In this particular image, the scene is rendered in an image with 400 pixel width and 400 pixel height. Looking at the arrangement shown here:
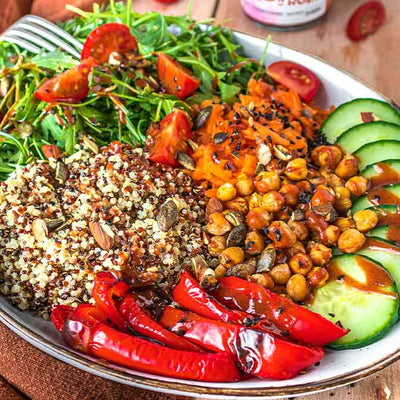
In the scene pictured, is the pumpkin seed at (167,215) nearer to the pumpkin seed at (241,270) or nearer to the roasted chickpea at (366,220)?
the pumpkin seed at (241,270)

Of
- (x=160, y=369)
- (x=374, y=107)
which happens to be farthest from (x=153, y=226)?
(x=374, y=107)

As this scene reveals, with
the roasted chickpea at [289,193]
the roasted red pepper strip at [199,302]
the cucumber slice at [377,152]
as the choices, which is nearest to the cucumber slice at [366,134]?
the cucumber slice at [377,152]

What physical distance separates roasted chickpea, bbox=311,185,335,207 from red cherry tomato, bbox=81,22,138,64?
1.33 meters

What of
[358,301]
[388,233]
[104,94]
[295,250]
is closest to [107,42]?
[104,94]

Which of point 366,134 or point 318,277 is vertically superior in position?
point 366,134

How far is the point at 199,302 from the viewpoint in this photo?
7.23 feet

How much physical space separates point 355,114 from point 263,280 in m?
1.17

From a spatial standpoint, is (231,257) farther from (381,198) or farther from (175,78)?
(175,78)

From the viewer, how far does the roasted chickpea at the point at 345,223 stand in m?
2.48

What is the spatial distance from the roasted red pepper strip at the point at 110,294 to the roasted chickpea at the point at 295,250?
0.75 m

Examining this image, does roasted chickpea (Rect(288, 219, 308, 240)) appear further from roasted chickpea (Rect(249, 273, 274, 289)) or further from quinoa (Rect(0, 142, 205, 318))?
quinoa (Rect(0, 142, 205, 318))

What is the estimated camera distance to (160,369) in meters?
2.02

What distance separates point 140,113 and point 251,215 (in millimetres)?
897

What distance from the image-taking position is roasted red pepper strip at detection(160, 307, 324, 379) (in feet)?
6.50
